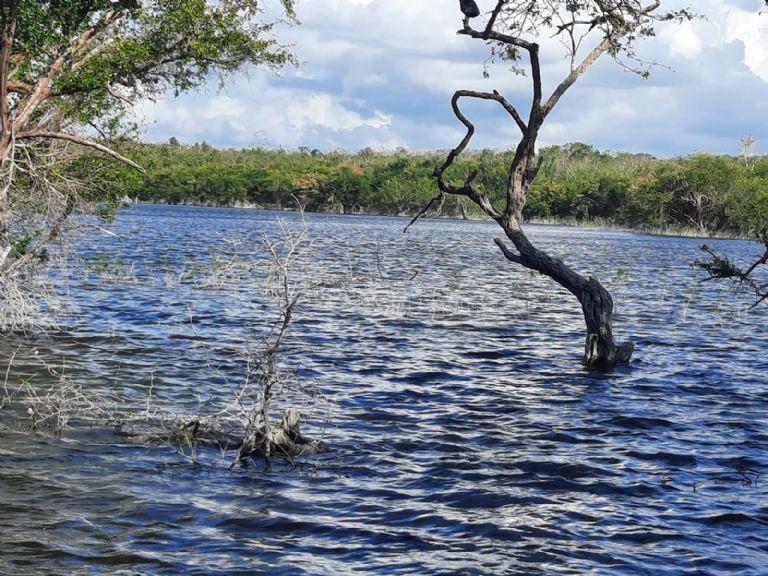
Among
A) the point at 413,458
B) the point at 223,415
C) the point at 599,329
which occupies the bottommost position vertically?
the point at 413,458

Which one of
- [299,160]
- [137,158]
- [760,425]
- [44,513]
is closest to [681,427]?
[760,425]

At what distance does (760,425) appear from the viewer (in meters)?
16.7

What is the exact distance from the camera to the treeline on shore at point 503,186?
106 meters

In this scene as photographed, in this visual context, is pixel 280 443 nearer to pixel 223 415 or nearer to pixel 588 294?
pixel 223 415

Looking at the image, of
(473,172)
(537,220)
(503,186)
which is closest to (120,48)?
(473,172)

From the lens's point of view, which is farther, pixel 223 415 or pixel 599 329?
pixel 599 329

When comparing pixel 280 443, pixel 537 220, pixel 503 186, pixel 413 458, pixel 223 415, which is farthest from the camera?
pixel 503 186

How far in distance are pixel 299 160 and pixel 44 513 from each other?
188 m

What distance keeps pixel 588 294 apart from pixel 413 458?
28.5 feet

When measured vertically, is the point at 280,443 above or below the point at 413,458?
above

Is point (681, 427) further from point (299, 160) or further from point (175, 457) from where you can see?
point (299, 160)

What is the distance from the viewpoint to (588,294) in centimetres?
2112

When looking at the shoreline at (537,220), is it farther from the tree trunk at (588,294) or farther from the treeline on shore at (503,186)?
the tree trunk at (588,294)

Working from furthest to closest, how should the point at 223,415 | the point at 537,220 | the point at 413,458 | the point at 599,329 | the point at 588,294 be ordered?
1. the point at 537,220
2. the point at 599,329
3. the point at 588,294
4. the point at 223,415
5. the point at 413,458
